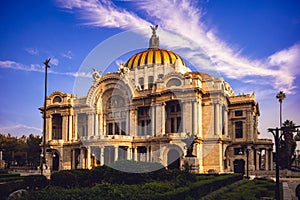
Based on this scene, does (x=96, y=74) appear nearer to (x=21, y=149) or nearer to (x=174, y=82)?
(x=174, y=82)

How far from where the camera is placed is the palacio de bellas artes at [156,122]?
54.3 metres

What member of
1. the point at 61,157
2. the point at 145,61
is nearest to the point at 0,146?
the point at 61,157

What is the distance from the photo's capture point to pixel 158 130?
5612cm

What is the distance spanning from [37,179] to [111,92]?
132ft

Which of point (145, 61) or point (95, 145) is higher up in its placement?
point (145, 61)

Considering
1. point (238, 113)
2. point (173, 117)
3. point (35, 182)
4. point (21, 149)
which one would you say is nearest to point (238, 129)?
point (238, 113)

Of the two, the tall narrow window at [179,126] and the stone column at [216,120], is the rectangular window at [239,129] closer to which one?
the stone column at [216,120]

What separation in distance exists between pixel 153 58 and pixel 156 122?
1783 centimetres

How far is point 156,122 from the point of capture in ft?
186

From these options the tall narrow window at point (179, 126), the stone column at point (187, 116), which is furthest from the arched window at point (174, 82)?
the tall narrow window at point (179, 126)

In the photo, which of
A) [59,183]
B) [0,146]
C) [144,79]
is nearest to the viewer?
[59,183]

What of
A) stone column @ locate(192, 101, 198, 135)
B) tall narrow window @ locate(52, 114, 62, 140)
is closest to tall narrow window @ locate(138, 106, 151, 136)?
stone column @ locate(192, 101, 198, 135)

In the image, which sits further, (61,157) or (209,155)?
(61,157)

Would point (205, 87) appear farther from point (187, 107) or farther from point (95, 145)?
point (95, 145)
